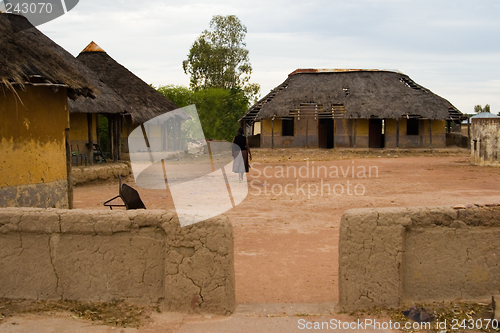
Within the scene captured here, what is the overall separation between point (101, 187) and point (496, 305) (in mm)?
11089

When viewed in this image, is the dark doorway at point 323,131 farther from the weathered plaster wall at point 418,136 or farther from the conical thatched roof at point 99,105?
the conical thatched roof at point 99,105

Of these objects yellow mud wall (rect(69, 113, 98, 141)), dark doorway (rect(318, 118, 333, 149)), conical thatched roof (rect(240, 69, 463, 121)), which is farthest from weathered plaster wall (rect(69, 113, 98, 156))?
dark doorway (rect(318, 118, 333, 149))

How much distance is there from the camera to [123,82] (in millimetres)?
21141

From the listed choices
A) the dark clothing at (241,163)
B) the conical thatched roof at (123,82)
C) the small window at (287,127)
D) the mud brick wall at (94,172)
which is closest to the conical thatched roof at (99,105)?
the mud brick wall at (94,172)

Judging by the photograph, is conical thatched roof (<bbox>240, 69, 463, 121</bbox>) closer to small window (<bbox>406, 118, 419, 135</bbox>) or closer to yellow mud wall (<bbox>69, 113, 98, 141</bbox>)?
small window (<bbox>406, 118, 419, 135</bbox>)

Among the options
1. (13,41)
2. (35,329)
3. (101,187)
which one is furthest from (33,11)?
(35,329)

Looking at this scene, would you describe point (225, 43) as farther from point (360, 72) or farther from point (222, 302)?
point (222, 302)

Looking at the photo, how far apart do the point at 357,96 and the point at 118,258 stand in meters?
24.2

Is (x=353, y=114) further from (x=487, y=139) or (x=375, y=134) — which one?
(x=487, y=139)

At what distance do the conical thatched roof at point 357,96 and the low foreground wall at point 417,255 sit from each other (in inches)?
854

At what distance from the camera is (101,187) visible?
13008mm

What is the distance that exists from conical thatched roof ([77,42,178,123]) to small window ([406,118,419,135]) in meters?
14.1

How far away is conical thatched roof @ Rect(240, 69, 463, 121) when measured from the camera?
25609 millimetres

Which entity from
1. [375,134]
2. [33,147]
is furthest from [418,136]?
[33,147]
